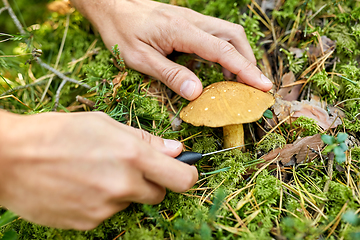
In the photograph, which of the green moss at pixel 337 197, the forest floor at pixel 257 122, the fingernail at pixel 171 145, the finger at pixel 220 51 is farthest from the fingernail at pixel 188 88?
the green moss at pixel 337 197

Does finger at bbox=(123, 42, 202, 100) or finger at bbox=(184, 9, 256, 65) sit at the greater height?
finger at bbox=(184, 9, 256, 65)

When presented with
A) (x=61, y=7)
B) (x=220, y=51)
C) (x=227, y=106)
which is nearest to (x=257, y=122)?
(x=227, y=106)

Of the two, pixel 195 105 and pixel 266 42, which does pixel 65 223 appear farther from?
pixel 266 42

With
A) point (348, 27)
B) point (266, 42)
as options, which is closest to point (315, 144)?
point (266, 42)

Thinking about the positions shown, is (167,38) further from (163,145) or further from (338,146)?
(338,146)

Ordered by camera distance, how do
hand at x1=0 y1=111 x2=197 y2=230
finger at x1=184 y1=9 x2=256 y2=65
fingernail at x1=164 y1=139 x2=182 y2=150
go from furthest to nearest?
finger at x1=184 y1=9 x2=256 y2=65, fingernail at x1=164 y1=139 x2=182 y2=150, hand at x1=0 y1=111 x2=197 y2=230

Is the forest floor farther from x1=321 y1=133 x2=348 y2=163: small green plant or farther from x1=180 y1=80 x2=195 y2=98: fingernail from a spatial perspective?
x1=180 y1=80 x2=195 y2=98: fingernail

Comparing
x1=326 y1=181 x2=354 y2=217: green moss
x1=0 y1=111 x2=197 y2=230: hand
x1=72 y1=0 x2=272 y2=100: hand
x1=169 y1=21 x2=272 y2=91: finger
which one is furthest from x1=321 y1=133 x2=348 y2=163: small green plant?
x1=0 y1=111 x2=197 y2=230: hand

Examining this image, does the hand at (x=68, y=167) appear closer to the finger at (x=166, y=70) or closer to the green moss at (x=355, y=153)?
the finger at (x=166, y=70)
